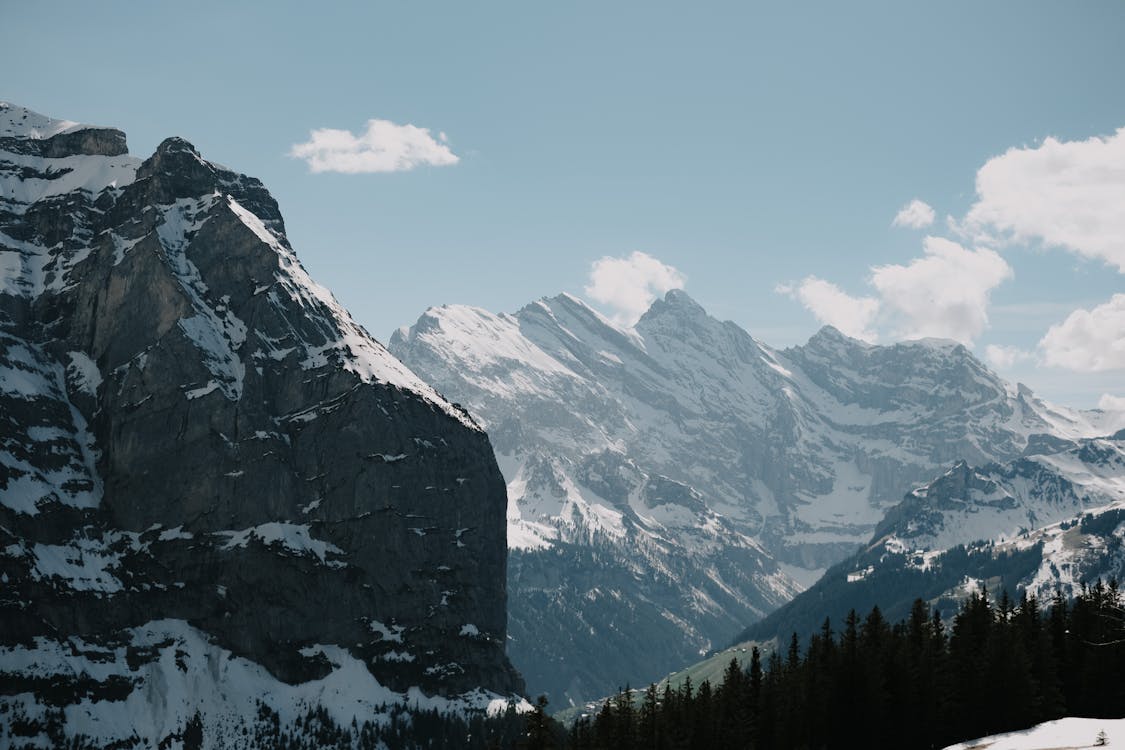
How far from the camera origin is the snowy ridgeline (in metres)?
73.2

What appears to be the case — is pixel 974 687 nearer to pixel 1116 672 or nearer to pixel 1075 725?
pixel 1116 672

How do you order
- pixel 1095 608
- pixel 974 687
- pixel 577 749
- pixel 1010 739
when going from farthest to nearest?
pixel 577 749
pixel 1095 608
pixel 974 687
pixel 1010 739

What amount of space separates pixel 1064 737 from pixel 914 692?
39.6 m

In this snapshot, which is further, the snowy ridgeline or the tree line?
the tree line

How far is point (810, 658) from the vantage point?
463 feet

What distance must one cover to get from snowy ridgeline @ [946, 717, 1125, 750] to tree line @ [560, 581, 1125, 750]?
20285mm

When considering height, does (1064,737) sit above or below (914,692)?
below

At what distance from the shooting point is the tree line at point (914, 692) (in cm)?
11281

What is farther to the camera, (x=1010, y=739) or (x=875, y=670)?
(x=875, y=670)

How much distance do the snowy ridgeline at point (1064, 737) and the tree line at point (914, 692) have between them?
20.3m

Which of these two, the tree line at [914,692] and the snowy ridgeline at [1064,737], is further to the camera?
the tree line at [914,692]

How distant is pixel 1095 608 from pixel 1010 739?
50376 mm

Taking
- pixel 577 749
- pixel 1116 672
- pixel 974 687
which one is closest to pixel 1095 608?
pixel 1116 672

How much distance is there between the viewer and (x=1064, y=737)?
78.6m
